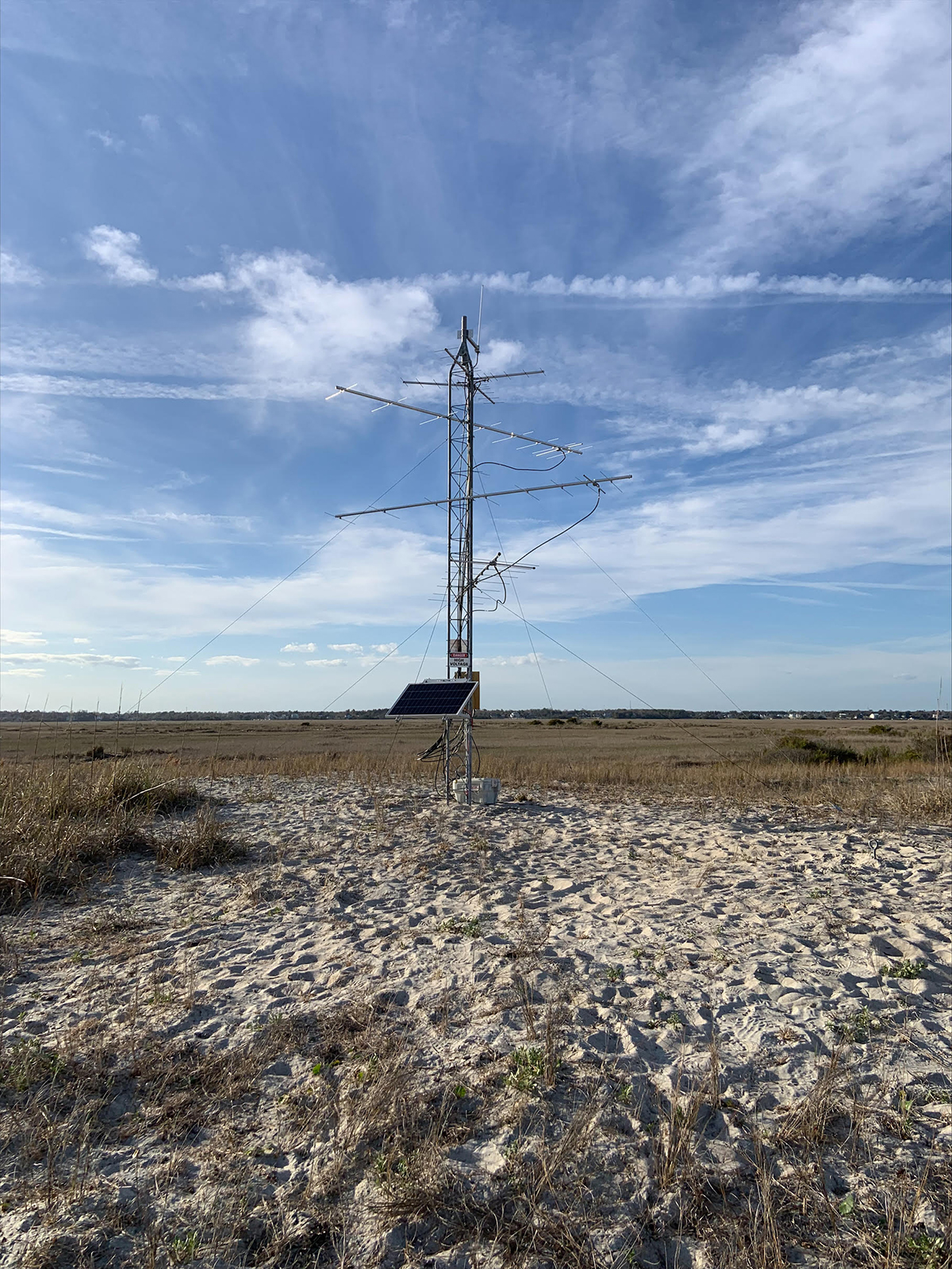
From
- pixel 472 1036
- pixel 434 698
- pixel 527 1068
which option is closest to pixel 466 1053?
pixel 472 1036

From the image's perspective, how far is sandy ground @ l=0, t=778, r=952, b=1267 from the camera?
345 centimetres

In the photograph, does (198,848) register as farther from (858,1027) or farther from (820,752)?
(820,752)

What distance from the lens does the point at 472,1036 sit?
4.97 m

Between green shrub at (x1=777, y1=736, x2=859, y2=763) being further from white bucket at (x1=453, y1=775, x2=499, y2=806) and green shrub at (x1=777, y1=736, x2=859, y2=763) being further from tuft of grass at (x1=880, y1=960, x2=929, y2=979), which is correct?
tuft of grass at (x1=880, y1=960, x2=929, y2=979)

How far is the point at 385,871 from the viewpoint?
9320 millimetres

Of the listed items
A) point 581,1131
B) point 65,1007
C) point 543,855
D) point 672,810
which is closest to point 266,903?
point 65,1007

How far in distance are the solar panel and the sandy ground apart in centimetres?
344

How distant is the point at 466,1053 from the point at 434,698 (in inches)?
334

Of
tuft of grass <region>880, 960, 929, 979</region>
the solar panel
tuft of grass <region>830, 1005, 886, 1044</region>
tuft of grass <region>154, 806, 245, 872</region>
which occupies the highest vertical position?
the solar panel

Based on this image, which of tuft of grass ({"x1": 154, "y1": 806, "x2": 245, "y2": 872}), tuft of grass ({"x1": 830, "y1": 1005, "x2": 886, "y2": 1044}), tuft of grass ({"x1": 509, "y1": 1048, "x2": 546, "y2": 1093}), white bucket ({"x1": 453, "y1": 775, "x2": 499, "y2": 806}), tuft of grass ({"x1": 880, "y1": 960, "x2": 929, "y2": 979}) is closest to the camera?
tuft of grass ({"x1": 509, "y1": 1048, "x2": 546, "y2": 1093})

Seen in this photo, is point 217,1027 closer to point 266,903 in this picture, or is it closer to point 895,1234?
point 266,903

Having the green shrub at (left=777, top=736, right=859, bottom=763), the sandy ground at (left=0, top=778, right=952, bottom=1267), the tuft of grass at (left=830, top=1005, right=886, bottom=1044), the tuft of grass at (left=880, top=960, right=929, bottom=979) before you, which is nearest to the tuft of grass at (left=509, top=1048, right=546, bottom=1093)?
the sandy ground at (left=0, top=778, right=952, bottom=1267)

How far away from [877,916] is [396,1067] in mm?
5324

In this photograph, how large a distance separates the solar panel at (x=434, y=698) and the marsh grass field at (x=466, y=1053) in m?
2.86
